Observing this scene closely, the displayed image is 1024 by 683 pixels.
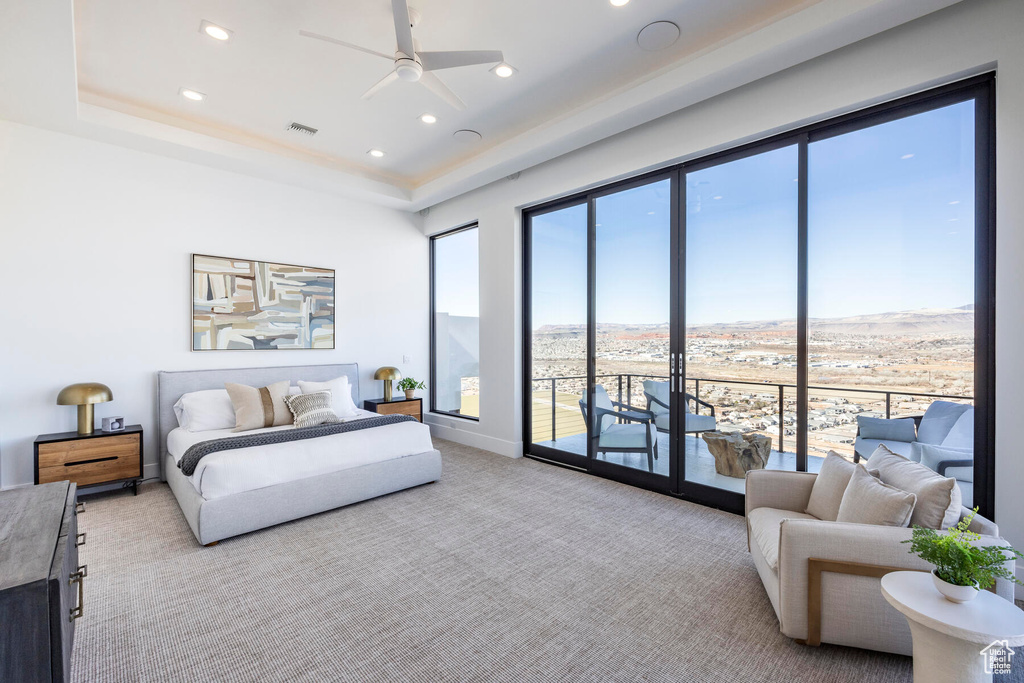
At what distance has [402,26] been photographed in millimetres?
2434

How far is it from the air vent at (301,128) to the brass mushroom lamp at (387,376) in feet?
8.93

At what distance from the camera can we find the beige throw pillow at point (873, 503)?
185cm

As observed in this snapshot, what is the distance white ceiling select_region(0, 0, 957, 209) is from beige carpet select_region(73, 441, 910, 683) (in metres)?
3.11

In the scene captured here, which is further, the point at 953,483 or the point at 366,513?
the point at 366,513

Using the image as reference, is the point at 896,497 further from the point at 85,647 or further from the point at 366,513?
the point at 85,647

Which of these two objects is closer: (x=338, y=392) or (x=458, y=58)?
(x=458, y=58)

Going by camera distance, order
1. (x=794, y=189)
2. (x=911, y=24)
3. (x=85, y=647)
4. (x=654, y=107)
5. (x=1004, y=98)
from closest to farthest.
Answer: (x=85, y=647) → (x=1004, y=98) → (x=911, y=24) → (x=794, y=189) → (x=654, y=107)

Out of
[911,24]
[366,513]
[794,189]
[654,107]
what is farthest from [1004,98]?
[366,513]

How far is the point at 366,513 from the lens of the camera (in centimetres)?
348

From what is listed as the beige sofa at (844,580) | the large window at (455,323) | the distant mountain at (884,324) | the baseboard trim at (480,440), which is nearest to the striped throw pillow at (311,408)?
the baseboard trim at (480,440)

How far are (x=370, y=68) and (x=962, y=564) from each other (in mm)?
4162

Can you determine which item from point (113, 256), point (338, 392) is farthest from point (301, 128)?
point (338, 392)

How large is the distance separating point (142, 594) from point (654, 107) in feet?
14.7
